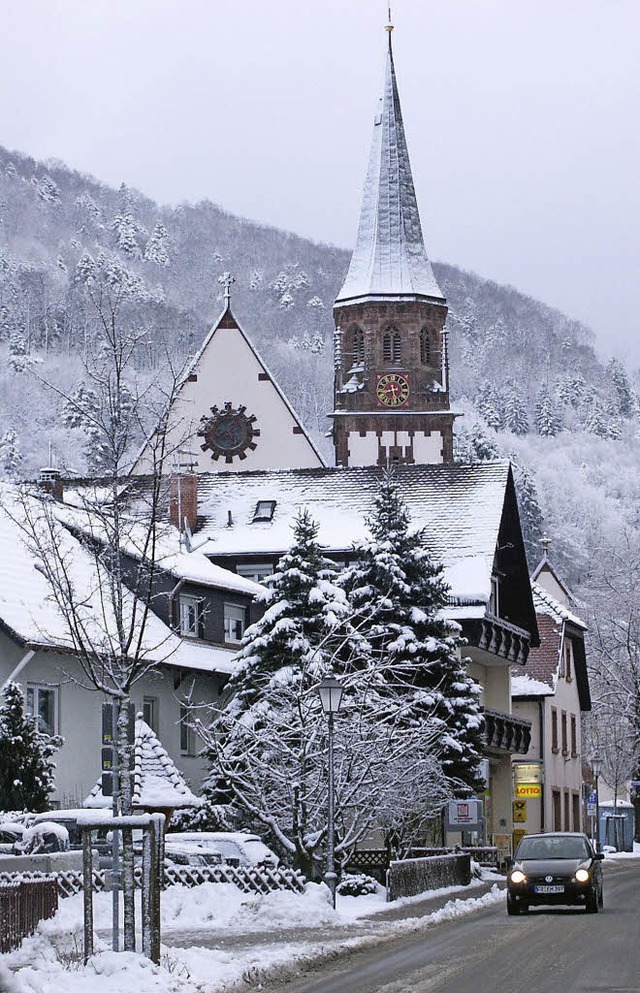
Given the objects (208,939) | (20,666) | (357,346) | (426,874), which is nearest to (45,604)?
(20,666)

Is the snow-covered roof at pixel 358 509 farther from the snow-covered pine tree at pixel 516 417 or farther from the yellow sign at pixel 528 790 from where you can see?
the snow-covered pine tree at pixel 516 417

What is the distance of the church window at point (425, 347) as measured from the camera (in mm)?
91438

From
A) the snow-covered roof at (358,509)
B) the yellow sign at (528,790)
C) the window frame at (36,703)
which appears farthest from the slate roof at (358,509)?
the window frame at (36,703)

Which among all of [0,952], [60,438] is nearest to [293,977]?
[0,952]

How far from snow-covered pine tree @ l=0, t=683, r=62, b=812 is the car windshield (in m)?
8.51

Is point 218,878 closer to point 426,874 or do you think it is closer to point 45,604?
point 426,874

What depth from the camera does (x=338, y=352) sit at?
9219 cm

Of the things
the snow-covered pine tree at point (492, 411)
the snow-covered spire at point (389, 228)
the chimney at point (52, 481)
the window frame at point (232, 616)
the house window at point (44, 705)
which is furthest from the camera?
the snow-covered pine tree at point (492, 411)

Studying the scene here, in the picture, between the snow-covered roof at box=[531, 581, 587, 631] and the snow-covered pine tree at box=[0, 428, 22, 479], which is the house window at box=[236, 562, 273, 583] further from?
the snow-covered pine tree at box=[0, 428, 22, 479]

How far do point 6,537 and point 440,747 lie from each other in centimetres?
987

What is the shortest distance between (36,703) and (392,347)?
56.7m

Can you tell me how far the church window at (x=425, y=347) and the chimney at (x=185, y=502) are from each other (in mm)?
38189

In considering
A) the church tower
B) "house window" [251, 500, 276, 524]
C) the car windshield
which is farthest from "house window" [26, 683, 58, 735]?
the church tower

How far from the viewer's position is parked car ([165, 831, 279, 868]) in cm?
3030
